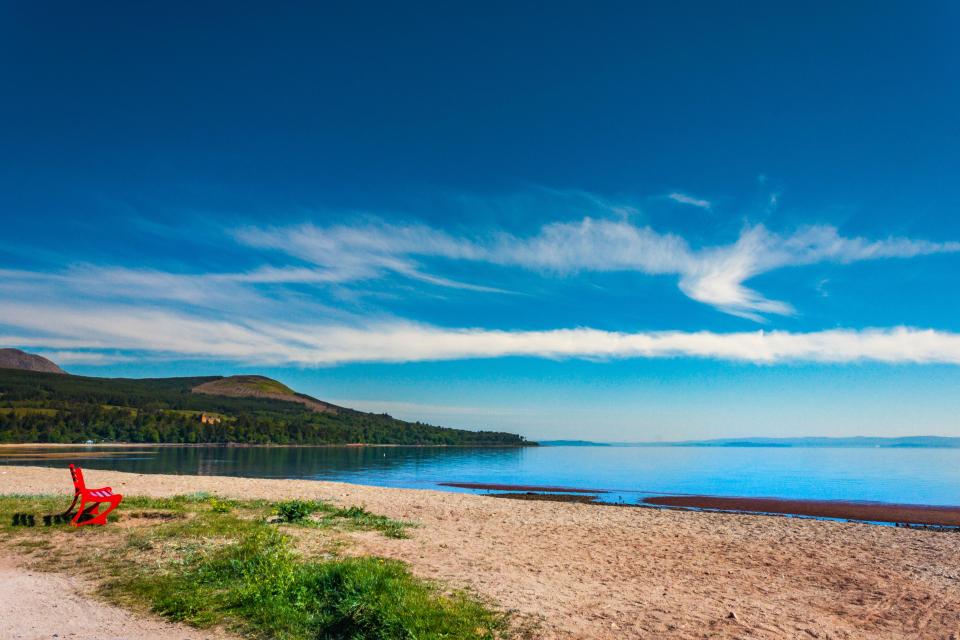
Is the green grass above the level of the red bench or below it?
above

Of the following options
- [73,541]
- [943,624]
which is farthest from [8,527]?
[943,624]

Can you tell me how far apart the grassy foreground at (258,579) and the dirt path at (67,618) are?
1.42 feet

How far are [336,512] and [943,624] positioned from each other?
1934 centimetres

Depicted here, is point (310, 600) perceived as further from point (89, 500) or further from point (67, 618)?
point (89, 500)

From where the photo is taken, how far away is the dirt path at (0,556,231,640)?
8.85 m

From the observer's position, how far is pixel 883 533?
2756 centimetres

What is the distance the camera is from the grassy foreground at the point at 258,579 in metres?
9.34

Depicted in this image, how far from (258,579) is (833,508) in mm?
49943

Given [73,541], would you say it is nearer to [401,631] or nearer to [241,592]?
[241,592]

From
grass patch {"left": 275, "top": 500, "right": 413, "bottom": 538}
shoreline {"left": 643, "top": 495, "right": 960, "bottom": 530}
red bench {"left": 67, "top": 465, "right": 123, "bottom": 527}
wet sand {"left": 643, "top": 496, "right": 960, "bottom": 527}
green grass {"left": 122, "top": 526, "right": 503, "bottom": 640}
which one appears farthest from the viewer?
wet sand {"left": 643, "top": 496, "right": 960, "bottom": 527}

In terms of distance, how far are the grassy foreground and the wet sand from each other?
121 ft

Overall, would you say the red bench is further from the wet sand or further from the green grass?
the wet sand

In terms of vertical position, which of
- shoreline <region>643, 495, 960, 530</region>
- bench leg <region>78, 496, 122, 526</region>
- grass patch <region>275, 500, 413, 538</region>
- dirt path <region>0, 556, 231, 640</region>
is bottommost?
shoreline <region>643, 495, 960, 530</region>

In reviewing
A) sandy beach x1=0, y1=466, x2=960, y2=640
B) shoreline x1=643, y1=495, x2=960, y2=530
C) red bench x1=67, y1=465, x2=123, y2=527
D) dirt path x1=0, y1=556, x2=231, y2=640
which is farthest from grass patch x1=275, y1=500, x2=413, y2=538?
shoreline x1=643, y1=495, x2=960, y2=530
